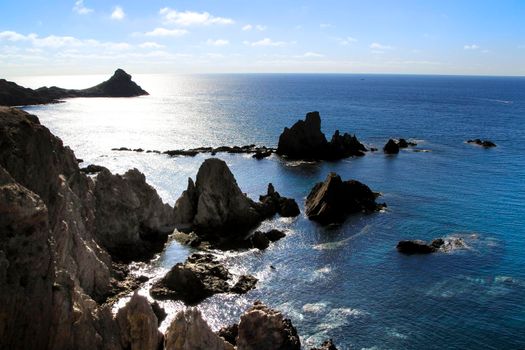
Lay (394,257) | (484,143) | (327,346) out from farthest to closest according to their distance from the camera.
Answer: (484,143) → (394,257) → (327,346)

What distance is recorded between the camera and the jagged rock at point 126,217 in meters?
64.8

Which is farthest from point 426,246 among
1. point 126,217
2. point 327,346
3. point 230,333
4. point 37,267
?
point 37,267

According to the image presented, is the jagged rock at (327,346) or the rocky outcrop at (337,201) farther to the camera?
the rocky outcrop at (337,201)

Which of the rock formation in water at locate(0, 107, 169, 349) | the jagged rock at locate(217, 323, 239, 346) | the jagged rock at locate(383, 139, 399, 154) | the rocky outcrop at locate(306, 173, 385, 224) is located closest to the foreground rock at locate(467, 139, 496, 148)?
the jagged rock at locate(383, 139, 399, 154)

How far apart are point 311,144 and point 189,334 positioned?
107 m

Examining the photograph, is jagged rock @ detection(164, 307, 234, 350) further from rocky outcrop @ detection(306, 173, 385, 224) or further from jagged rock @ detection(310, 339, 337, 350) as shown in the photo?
rocky outcrop @ detection(306, 173, 385, 224)

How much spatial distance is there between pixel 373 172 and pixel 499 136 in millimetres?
74687

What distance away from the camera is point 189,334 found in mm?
33969

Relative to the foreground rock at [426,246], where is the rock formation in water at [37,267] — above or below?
above

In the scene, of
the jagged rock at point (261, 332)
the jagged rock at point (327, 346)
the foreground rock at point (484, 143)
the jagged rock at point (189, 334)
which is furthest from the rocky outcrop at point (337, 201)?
the foreground rock at point (484, 143)

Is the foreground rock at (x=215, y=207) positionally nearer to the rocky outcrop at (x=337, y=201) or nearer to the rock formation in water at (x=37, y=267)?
the rocky outcrop at (x=337, y=201)

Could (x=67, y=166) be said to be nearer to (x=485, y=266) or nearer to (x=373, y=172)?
(x=485, y=266)

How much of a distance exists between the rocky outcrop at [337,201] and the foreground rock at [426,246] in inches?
614

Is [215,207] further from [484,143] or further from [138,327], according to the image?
[484,143]
